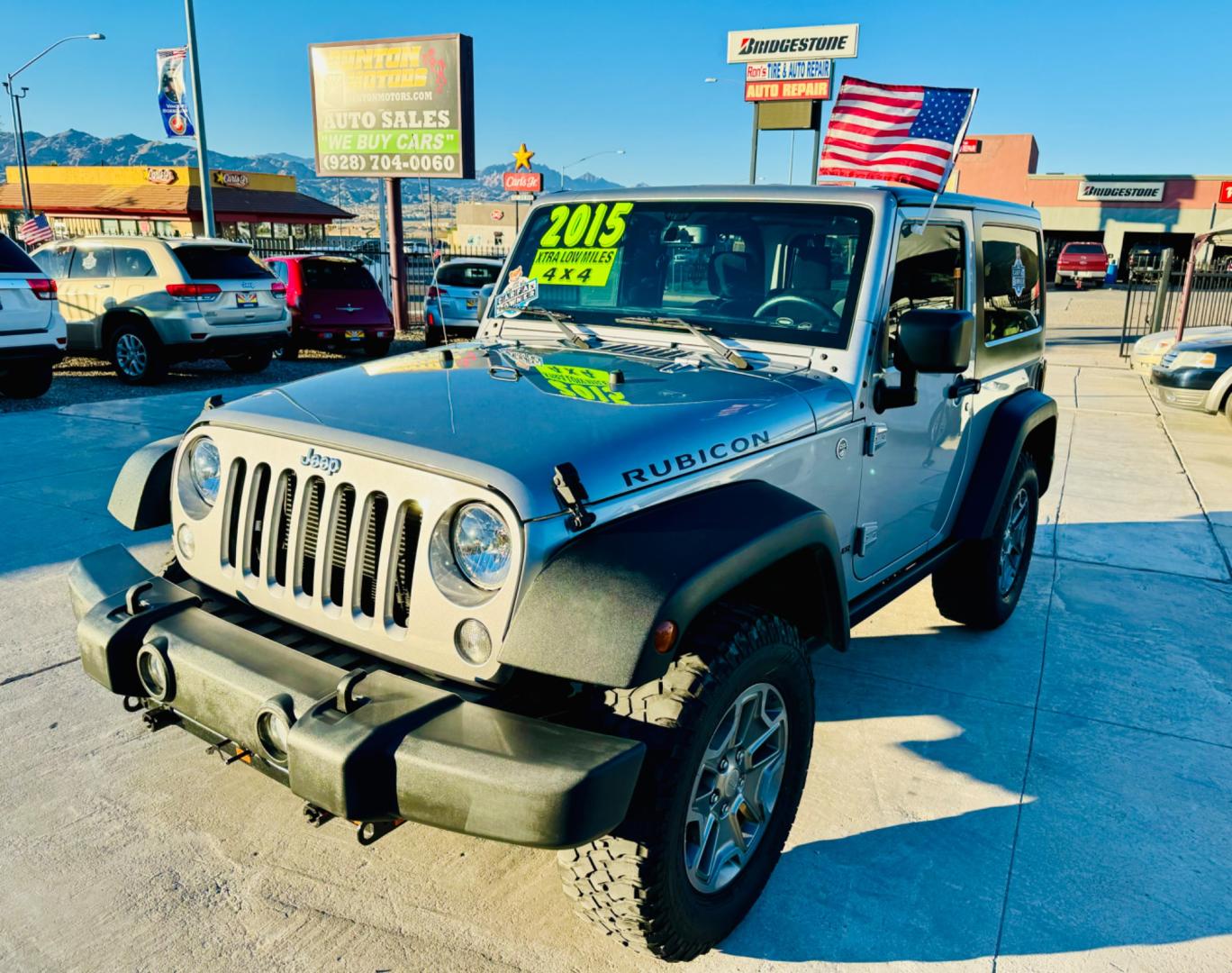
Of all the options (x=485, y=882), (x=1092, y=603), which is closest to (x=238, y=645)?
(x=485, y=882)

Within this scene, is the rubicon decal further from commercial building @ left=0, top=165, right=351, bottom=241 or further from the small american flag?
commercial building @ left=0, top=165, right=351, bottom=241

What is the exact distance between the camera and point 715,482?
104 inches

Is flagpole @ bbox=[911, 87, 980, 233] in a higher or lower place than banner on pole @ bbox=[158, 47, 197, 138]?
lower

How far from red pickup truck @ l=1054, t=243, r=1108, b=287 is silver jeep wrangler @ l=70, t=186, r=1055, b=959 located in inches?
1593

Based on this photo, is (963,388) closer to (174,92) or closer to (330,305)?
(330,305)

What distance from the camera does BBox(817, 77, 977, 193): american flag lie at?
166 inches

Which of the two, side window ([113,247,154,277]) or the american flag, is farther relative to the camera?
side window ([113,247,154,277])

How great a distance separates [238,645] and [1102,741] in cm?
318

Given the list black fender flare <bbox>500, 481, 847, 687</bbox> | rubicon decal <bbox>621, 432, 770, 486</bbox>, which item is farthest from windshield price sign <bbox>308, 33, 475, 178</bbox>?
black fender flare <bbox>500, 481, 847, 687</bbox>

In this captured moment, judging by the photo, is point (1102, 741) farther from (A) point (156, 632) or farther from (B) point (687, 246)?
(A) point (156, 632)

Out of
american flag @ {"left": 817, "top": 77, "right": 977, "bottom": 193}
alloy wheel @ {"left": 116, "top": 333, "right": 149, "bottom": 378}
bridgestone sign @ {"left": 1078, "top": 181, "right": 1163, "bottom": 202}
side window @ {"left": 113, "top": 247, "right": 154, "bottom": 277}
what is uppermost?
bridgestone sign @ {"left": 1078, "top": 181, "right": 1163, "bottom": 202}

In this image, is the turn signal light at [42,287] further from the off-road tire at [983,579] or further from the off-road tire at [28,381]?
Result: the off-road tire at [983,579]

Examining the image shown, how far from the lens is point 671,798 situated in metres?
2.20

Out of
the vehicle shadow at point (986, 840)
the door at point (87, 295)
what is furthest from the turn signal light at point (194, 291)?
the vehicle shadow at point (986, 840)
